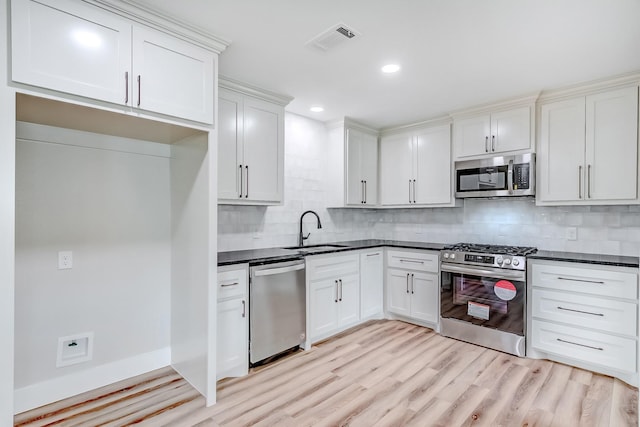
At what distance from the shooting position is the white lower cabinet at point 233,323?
8.34 feet

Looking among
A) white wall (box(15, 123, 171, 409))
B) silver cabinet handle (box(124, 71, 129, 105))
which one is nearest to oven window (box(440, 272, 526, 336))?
white wall (box(15, 123, 171, 409))

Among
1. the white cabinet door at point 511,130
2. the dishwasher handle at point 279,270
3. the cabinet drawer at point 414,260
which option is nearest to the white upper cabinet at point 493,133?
the white cabinet door at point 511,130

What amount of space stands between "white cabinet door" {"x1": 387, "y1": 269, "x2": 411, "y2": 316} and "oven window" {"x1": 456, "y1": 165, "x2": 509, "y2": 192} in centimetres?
120

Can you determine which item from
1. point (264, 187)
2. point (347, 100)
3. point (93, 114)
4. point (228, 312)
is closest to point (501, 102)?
point (347, 100)

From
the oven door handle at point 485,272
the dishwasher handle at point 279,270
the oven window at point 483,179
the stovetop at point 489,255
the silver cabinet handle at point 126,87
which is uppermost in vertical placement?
the silver cabinet handle at point 126,87

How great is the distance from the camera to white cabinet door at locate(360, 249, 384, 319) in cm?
383

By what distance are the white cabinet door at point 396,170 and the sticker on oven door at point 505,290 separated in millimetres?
1444

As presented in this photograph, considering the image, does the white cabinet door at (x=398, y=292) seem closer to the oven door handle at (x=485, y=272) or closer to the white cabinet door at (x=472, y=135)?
the oven door handle at (x=485, y=272)

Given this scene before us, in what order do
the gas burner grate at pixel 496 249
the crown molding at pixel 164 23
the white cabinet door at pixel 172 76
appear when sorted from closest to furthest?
the crown molding at pixel 164 23, the white cabinet door at pixel 172 76, the gas burner grate at pixel 496 249

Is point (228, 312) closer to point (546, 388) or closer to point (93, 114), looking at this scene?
point (93, 114)

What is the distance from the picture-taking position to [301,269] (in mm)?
3113

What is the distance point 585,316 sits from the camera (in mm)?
2773

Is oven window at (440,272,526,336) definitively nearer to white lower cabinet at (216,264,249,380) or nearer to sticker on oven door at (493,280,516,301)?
sticker on oven door at (493,280,516,301)

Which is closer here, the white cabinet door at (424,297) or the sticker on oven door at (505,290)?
the sticker on oven door at (505,290)
